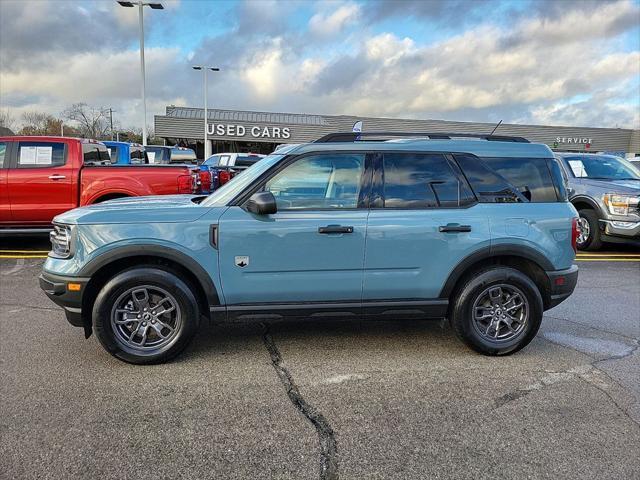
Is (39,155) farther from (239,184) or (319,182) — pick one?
(319,182)

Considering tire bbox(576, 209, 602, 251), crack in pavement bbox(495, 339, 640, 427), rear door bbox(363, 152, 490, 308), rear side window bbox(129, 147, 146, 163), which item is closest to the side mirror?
rear door bbox(363, 152, 490, 308)

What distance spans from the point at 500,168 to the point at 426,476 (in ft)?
8.97

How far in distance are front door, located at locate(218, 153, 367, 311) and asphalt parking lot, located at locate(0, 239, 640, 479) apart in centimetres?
61

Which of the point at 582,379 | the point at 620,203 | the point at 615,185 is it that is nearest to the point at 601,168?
the point at 615,185

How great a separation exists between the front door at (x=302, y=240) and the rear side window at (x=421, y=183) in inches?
9.7

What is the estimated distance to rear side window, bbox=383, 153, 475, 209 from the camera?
4.12m

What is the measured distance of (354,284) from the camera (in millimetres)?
4051

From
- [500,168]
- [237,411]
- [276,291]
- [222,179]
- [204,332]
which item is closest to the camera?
[237,411]

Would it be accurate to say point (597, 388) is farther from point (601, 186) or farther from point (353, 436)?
point (601, 186)

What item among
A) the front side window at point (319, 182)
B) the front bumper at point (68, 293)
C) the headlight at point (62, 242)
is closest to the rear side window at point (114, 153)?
the headlight at point (62, 242)

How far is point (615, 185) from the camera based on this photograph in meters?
9.10

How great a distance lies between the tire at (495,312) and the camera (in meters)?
4.18

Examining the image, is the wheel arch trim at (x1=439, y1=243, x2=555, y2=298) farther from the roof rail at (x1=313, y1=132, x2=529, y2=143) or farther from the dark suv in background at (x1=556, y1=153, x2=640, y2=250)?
the dark suv in background at (x1=556, y1=153, x2=640, y2=250)

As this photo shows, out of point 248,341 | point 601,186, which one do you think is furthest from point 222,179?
point 248,341
